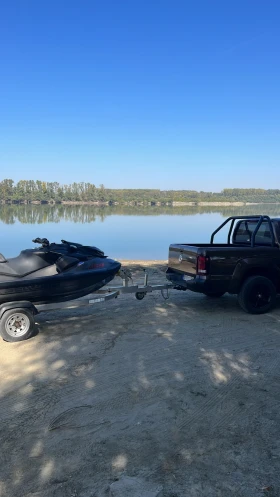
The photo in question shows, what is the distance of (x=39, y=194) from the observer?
12369cm

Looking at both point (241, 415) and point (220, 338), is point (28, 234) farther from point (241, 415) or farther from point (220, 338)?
point (241, 415)

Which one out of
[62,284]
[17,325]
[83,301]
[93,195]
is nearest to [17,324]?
[17,325]

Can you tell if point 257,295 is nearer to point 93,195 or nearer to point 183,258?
point 183,258

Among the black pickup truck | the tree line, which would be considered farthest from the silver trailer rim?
the tree line

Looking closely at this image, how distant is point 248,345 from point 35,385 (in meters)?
2.97

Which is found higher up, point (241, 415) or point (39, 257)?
point (39, 257)

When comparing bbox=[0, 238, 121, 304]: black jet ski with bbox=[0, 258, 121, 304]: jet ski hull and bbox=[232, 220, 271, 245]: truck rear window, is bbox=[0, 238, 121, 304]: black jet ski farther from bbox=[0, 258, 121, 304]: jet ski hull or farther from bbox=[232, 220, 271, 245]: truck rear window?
bbox=[232, 220, 271, 245]: truck rear window

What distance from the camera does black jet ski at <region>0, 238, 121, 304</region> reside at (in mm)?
5707

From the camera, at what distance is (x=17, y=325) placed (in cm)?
560

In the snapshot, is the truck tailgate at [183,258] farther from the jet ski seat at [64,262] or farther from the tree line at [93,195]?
the tree line at [93,195]

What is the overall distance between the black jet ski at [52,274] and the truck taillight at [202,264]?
1435mm

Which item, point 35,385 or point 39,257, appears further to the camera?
point 39,257

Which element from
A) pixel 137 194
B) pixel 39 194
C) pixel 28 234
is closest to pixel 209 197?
pixel 137 194

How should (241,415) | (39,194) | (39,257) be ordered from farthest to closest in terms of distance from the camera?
(39,194)
(39,257)
(241,415)
